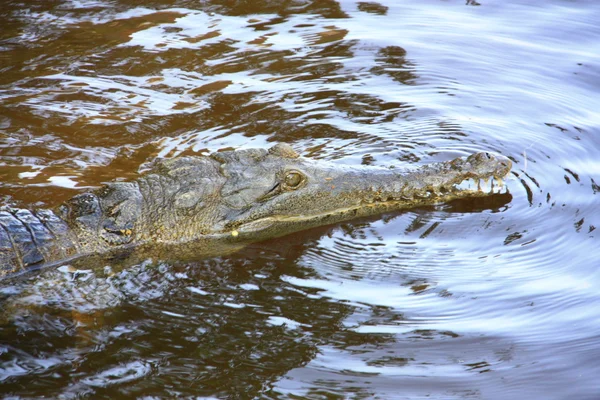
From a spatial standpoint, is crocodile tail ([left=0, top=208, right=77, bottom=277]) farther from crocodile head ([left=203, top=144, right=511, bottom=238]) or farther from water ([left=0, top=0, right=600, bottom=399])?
crocodile head ([left=203, top=144, right=511, bottom=238])

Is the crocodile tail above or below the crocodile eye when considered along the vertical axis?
below

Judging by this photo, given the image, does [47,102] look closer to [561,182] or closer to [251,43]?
[251,43]

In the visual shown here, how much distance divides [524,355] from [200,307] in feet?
6.82

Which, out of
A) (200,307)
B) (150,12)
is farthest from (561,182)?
(150,12)

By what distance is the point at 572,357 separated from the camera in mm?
4023

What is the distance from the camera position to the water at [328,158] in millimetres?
4074

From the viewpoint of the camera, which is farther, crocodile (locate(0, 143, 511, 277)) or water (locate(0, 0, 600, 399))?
crocodile (locate(0, 143, 511, 277))

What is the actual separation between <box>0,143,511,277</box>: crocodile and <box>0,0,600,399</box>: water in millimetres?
172

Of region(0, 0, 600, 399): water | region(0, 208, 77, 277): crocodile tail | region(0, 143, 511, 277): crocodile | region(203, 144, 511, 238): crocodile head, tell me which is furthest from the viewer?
region(203, 144, 511, 238): crocodile head

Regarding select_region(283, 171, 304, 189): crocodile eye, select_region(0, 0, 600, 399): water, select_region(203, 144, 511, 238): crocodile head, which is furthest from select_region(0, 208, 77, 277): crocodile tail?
select_region(283, 171, 304, 189): crocodile eye

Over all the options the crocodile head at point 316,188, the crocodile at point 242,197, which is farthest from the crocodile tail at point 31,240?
the crocodile head at point 316,188

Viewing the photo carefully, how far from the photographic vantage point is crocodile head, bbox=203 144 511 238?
5508 millimetres

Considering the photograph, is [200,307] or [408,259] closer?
[200,307]

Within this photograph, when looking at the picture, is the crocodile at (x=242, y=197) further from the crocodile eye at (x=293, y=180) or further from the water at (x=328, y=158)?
the water at (x=328, y=158)
